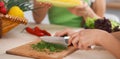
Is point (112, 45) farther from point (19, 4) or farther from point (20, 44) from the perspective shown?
point (19, 4)

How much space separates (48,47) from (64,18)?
819 millimetres

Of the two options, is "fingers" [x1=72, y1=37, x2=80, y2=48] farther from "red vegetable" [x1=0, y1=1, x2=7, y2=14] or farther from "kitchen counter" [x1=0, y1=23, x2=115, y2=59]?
"red vegetable" [x1=0, y1=1, x2=7, y2=14]

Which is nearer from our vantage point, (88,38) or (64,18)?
(88,38)

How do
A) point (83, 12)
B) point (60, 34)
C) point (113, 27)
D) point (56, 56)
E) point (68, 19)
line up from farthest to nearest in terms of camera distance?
point (68, 19)
point (83, 12)
point (113, 27)
point (60, 34)
point (56, 56)

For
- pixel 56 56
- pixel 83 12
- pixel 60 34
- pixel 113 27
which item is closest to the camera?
pixel 56 56

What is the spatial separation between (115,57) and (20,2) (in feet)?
1.73

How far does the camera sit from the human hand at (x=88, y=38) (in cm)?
80

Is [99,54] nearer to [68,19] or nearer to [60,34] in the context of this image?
[60,34]

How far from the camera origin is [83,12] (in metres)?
1.41

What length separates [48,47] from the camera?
0.84 m

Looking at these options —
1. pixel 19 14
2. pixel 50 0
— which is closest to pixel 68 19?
pixel 50 0

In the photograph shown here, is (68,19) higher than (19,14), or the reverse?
(19,14)

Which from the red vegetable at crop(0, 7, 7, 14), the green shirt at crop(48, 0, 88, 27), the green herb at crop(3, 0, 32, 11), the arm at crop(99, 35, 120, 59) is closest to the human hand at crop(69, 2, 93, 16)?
the green shirt at crop(48, 0, 88, 27)

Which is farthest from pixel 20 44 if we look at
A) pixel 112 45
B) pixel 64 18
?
pixel 64 18
